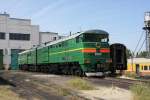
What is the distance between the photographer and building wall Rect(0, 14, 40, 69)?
253ft

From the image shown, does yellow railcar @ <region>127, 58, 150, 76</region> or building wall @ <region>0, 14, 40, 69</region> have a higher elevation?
building wall @ <region>0, 14, 40, 69</region>

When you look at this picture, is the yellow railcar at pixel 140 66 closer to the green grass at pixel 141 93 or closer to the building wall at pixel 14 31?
the building wall at pixel 14 31

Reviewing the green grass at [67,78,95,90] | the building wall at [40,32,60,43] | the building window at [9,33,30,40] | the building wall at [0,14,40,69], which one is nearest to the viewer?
the green grass at [67,78,95,90]

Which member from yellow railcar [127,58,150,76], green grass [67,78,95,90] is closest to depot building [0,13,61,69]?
yellow railcar [127,58,150,76]

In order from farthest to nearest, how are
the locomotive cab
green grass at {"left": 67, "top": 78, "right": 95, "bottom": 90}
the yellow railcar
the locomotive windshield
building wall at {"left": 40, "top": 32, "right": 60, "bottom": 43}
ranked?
building wall at {"left": 40, "top": 32, "right": 60, "bottom": 43}, the yellow railcar, the locomotive windshield, the locomotive cab, green grass at {"left": 67, "top": 78, "right": 95, "bottom": 90}

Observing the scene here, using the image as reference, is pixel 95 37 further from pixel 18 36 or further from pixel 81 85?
Answer: pixel 18 36

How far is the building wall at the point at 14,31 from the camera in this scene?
77.2 meters

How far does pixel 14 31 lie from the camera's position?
7944 centimetres

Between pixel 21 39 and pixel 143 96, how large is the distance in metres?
68.4

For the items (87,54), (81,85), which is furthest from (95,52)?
(81,85)

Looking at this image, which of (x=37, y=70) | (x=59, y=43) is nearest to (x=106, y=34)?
(x=59, y=43)

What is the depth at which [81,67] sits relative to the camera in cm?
2875

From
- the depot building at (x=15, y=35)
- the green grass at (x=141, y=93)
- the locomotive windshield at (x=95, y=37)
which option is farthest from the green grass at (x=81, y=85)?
the depot building at (x=15, y=35)

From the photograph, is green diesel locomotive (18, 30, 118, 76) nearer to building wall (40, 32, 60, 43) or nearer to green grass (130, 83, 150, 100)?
green grass (130, 83, 150, 100)
